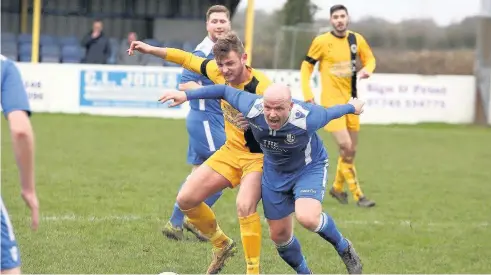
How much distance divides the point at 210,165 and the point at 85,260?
1151 millimetres

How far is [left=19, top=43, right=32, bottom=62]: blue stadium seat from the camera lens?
970 inches

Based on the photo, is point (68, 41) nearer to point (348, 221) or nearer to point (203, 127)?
point (348, 221)

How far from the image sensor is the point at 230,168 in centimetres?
691

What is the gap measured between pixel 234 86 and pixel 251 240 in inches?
43.2

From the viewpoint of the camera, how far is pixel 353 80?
10891 millimetres

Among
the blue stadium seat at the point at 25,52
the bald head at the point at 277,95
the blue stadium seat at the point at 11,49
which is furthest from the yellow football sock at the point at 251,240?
the blue stadium seat at the point at 11,49

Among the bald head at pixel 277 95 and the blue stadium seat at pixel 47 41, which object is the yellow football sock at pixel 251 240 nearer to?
the bald head at pixel 277 95

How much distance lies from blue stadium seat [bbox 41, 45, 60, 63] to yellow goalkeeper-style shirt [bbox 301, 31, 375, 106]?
48.3 feet

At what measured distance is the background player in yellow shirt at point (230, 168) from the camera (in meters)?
6.54

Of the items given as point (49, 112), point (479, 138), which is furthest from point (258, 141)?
point (49, 112)

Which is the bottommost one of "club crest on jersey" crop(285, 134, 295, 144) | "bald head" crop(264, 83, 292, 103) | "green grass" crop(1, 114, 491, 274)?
"green grass" crop(1, 114, 491, 274)

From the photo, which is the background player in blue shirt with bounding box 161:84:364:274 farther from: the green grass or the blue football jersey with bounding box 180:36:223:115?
the blue football jersey with bounding box 180:36:223:115

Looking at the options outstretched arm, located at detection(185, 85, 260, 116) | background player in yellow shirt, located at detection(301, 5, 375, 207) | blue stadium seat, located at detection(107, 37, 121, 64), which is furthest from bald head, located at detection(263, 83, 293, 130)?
blue stadium seat, located at detection(107, 37, 121, 64)

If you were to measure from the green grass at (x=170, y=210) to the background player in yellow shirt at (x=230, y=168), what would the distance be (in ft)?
1.26
